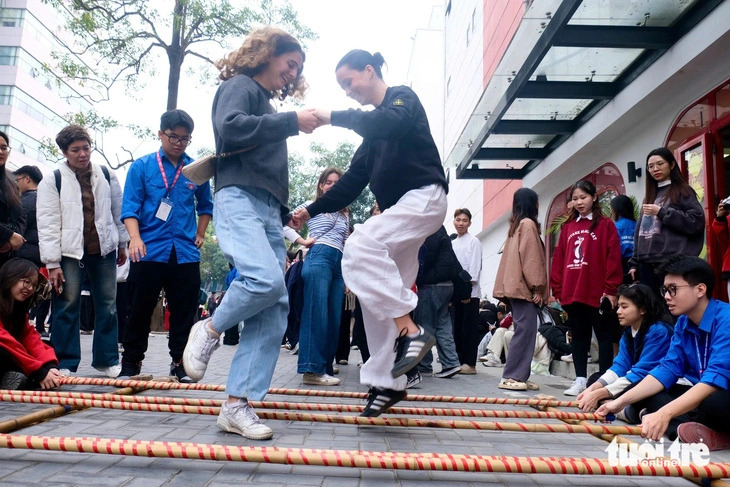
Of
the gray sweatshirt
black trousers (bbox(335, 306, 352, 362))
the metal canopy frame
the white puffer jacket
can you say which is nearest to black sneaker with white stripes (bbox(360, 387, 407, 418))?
the gray sweatshirt

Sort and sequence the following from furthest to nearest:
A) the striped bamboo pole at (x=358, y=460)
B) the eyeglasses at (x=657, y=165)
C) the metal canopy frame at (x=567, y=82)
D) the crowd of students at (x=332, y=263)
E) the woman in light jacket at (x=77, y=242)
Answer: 1. the metal canopy frame at (x=567, y=82)
2. the eyeglasses at (x=657, y=165)
3. the woman in light jacket at (x=77, y=242)
4. the crowd of students at (x=332, y=263)
5. the striped bamboo pole at (x=358, y=460)

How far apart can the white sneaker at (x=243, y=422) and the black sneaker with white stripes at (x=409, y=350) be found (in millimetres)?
701

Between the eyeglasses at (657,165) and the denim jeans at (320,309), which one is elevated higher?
the eyeglasses at (657,165)

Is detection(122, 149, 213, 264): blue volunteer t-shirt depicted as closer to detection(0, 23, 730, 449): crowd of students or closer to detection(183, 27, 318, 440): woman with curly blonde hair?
detection(0, 23, 730, 449): crowd of students

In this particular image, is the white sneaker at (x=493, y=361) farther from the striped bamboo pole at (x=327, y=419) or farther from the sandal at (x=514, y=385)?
the striped bamboo pole at (x=327, y=419)

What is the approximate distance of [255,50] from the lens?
3533 mm

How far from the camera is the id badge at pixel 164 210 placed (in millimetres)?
4980

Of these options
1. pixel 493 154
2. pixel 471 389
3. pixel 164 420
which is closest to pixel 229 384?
pixel 164 420

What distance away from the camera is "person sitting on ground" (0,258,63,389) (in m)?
4.06

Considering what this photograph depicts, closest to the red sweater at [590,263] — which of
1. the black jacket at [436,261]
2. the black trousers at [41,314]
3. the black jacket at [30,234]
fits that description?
the black jacket at [436,261]

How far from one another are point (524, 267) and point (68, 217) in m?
4.16

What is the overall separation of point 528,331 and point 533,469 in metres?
3.99

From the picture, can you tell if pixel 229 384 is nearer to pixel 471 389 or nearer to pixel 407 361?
pixel 407 361

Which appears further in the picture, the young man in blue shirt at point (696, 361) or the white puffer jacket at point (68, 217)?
the white puffer jacket at point (68, 217)
